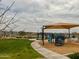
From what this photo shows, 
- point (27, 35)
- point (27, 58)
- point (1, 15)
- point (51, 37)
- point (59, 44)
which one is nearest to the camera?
point (1, 15)

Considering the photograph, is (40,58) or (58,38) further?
(58,38)

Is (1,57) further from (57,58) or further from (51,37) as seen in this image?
(51,37)

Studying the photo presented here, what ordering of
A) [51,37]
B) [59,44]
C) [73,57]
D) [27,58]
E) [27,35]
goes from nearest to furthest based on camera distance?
[73,57]
[27,58]
[59,44]
[51,37]
[27,35]

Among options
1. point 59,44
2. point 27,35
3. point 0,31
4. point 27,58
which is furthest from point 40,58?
point 27,35

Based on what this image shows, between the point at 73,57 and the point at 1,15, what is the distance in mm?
10006

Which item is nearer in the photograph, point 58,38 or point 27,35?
point 58,38

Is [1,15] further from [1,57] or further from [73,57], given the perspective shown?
[1,57]

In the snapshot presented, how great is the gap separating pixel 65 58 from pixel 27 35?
5397 centimetres

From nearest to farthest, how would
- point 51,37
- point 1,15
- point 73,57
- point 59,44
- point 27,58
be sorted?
1. point 1,15
2. point 73,57
3. point 27,58
4. point 59,44
5. point 51,37

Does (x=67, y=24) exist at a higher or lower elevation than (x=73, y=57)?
higher

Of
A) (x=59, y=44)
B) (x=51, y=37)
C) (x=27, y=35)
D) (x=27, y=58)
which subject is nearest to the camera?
(x=27, y=58)

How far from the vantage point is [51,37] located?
38969 mm

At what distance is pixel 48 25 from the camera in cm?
3359

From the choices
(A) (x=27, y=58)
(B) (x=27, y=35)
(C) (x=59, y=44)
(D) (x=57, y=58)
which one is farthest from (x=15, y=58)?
A: (B) (x=27, y=35)
